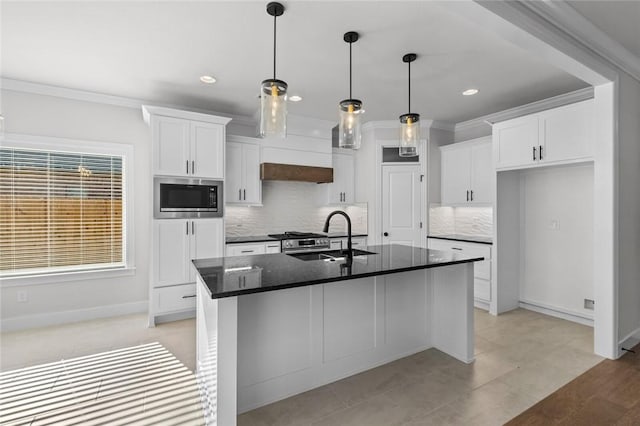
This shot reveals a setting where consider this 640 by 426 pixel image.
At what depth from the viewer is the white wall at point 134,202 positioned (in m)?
3.58

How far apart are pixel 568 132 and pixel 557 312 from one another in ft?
7.10

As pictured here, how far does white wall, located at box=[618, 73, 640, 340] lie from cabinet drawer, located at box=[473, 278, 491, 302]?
134 centimetres

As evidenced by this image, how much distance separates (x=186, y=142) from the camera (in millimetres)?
3844

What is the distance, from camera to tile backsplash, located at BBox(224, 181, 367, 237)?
15.7ft

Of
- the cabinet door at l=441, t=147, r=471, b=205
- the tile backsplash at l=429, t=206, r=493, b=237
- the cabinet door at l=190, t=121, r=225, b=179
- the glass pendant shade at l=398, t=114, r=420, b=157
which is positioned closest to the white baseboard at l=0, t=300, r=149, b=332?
the cabinet door at l=190, t=121, r=225, b=179

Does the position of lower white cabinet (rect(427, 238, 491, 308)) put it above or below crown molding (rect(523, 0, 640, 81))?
below

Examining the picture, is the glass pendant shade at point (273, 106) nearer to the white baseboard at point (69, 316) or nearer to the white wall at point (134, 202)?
the white wall at point (134, 202)

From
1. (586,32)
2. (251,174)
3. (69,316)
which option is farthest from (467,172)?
(69,316)

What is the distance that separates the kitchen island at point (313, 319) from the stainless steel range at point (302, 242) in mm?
1669

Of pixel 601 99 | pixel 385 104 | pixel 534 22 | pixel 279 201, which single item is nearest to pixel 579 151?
pixel 601 99

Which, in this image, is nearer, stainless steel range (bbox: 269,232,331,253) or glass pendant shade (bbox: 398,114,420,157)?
glass pendant shade (bbox: 398,114,420,157)

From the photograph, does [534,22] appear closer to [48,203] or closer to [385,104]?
[385,104]

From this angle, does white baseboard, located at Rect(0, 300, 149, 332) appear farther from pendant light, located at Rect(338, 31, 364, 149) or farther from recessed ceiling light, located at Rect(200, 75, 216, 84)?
pendant light, located at Rect(338, 31, 364, 149)

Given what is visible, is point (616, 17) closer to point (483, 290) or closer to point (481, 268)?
point (481, 268)
